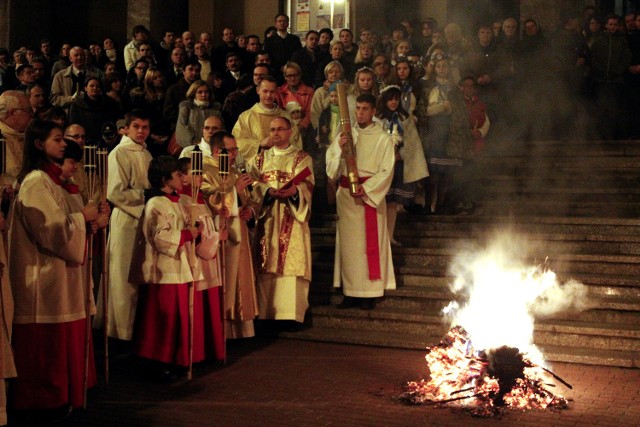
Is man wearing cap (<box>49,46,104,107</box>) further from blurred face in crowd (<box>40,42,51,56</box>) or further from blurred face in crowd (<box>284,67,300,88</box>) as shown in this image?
blurred face in crowd (<box>284,67,300,88</box>)

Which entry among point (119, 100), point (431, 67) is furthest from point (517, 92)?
point (119, 100)

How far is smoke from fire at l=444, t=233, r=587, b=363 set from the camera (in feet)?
23.2

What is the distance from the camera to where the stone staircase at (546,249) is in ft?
27.6

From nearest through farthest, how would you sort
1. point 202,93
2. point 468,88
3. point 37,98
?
point 37,98 < point 202,93 < point 468,88

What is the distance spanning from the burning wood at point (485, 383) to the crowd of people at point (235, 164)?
6.66 ft

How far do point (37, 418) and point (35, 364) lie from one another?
0.38 meters

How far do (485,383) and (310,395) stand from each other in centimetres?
134

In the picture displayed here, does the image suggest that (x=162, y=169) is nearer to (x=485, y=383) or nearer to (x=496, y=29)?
(x=485, y=383)

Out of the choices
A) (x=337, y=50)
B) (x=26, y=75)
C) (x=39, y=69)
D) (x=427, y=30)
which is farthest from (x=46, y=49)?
(x=427, y=30)

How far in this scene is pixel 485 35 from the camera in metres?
13.3

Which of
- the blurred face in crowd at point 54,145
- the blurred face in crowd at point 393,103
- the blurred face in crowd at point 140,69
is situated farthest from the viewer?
the blurred face in crowd at point 140,69

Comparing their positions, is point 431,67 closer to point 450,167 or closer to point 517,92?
point 450,167

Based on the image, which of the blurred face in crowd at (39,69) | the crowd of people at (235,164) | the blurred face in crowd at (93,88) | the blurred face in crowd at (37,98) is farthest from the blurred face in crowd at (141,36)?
the blurred face in crowd at (37,98)

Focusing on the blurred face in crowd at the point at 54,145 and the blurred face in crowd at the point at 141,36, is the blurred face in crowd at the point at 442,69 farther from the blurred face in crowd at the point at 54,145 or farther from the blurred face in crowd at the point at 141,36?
the blurred face in crowd at the point at 54,145
